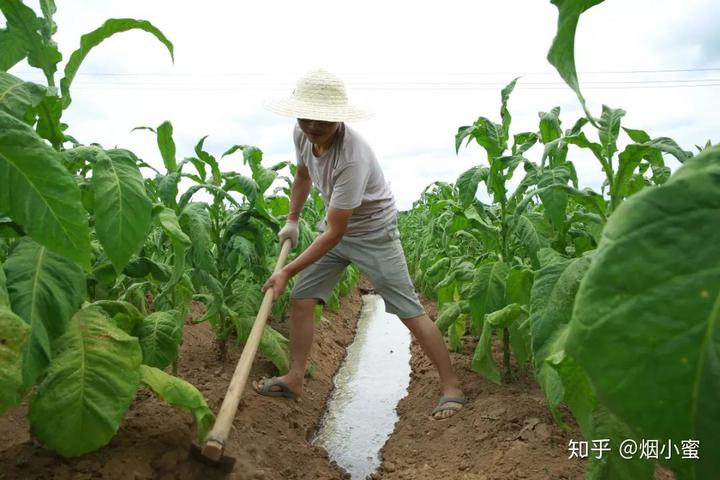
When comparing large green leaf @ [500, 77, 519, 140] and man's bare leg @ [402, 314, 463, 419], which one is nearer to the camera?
large green leaf @ [500, 77, 519, 140]

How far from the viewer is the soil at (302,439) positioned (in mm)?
2270

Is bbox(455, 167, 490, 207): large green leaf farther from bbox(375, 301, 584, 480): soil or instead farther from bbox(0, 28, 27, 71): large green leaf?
bbox(0, 28, 27, 71): large green leaf

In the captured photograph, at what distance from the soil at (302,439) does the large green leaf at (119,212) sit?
90cm

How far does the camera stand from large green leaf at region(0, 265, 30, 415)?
1.48 m

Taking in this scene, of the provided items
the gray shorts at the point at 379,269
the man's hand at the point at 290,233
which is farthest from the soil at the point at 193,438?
the man's hand at the point at 290,233

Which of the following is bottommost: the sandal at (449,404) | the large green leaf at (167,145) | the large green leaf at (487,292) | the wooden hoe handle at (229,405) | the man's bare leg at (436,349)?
the wooden hoe handle at (229,405)

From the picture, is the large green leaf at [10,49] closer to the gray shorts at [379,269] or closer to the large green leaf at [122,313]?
the large green leaf at [122,313]

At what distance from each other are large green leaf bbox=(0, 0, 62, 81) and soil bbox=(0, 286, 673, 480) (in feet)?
4.70

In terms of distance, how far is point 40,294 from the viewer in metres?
1.88

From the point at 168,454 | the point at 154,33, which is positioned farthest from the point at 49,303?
the point at 154,33

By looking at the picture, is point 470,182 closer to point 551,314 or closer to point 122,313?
point 551,314

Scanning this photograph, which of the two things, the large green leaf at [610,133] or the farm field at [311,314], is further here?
the large green leaf at [610,133]

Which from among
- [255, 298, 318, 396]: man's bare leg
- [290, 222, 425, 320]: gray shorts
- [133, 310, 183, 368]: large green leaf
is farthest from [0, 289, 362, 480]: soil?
[290, 222, 425, 320]: gray shorts

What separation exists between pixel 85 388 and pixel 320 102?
6.51ft
